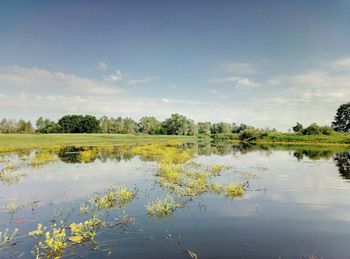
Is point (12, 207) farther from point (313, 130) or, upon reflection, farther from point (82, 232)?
point (313, 130)

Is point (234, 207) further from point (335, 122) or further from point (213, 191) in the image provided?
point (335, 122)

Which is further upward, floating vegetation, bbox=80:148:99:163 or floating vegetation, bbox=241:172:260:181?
floating vegetation, bbox=80:148:99:163

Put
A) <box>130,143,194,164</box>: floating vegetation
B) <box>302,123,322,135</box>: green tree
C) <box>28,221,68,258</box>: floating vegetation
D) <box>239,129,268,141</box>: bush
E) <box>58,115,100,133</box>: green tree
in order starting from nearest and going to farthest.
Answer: <box>28,221,68,258</box>: floating vegetation, <box>130,143,194,164</box>: floating vegetation, <box>302,123,322,135</box>: green tree, <box>239,129,268,141</box>: bush, <box>58,115,100,133</box>: green tree

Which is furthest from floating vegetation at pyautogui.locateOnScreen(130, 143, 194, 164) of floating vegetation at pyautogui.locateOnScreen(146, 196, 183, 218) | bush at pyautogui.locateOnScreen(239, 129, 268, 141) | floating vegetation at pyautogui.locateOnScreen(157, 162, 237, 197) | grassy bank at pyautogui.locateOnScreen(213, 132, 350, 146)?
bush at pyautogui.locateOnScreen(239, 129, 268, 141)

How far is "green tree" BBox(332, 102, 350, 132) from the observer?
15432cm

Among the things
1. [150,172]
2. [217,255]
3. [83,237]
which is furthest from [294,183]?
[83,237]

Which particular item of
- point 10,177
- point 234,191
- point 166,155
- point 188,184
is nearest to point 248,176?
point 188,184

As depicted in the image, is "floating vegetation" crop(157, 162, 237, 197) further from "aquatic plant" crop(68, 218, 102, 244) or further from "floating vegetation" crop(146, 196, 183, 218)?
"aquatic plant" crop(68, 218, 102, 244)

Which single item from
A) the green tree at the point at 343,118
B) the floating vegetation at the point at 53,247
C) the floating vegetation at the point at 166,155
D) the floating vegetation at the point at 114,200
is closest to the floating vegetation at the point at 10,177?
the floating vegetation at the point at 114,200

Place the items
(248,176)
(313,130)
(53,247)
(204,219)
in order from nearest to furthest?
(53,247) → (204,219) → (248,176) → (313,130)

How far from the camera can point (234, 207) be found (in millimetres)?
18828

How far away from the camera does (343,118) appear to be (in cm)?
15612

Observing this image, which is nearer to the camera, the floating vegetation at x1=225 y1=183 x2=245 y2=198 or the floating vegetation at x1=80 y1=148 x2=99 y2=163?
the floating vegetation at x1=225 y1=183 x2=245 y2=198

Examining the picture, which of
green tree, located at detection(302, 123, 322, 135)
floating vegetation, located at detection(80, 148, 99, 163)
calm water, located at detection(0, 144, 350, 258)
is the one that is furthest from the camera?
green tree, located at detection(302, 123, 322, 135)
